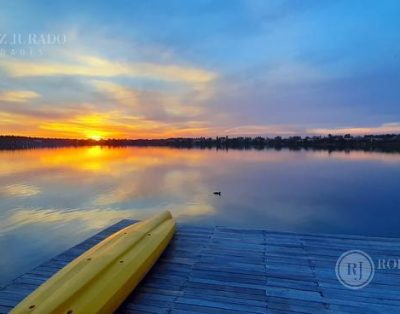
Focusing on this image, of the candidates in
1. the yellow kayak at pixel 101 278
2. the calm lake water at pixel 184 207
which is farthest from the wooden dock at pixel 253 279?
the calm lake water at pixel 184 207

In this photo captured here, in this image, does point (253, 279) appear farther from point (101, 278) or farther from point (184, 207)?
point (184, 207)

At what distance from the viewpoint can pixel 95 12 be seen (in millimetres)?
9125

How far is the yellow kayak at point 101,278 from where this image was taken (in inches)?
83.0

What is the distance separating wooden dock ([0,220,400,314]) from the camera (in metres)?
2.43

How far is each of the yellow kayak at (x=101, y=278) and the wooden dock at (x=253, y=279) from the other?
0.53 ft

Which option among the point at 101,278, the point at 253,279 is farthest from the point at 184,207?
the point at 101,278

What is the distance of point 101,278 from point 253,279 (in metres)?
1.44

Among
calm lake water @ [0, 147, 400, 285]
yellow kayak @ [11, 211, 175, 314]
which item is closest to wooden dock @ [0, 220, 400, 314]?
yellow kayak @ [11, 211, 175, 314]

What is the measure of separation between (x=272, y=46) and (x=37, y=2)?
8629 millimetres

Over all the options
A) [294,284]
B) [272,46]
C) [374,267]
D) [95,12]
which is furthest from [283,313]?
[272,46]

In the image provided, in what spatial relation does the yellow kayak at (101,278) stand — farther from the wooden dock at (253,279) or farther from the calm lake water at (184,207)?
the calm lake water at (184,207)

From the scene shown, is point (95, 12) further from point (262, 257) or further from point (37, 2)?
point (262, 257)

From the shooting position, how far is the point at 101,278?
2.49 m

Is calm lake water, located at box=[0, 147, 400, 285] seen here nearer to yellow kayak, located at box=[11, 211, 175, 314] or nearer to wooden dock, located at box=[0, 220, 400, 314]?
yellow kayak, located at box=[11, 211, 175, 314]
